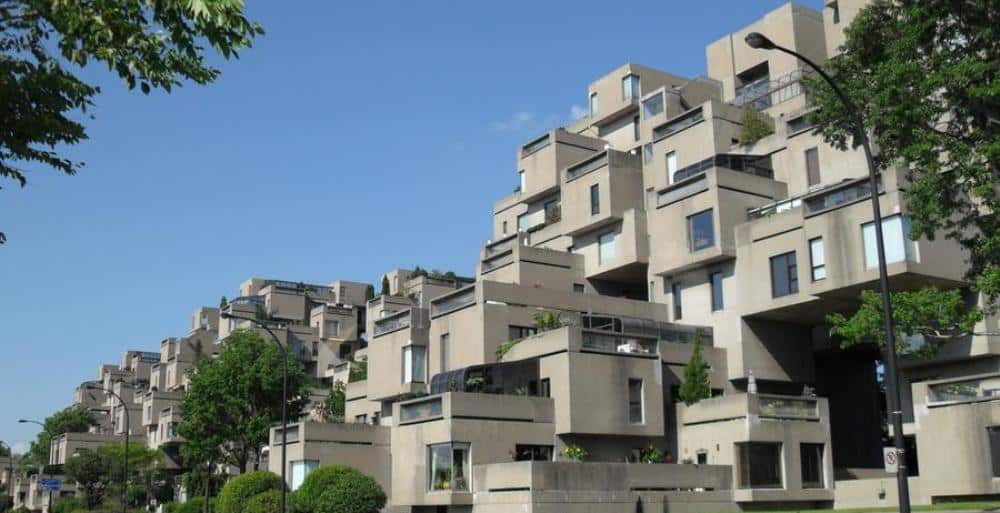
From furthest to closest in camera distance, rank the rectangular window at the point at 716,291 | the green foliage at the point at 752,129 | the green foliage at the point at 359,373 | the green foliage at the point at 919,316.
Answer: the green foliage at the point at 359,373
the green foliage at the point at 752,129
the rectangular window at the point at 716,291
the green foliage at the point at 919,316

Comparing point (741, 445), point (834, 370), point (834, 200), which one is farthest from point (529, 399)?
point (834, 370)

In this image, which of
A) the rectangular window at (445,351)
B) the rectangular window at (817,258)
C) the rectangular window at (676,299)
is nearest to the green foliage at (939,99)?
the rectangular window at (817,258)

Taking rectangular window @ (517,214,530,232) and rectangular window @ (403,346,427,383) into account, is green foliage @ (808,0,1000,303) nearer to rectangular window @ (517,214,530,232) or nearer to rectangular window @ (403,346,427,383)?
rectangular window @ (403,346,427,383)

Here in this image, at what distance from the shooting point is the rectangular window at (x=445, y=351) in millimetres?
50500

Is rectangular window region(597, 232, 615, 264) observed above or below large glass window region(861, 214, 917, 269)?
above

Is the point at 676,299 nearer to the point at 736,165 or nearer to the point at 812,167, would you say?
the point at 736,165

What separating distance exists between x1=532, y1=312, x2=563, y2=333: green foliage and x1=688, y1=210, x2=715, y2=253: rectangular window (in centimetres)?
723

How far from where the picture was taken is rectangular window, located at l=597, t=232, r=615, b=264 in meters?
54.6

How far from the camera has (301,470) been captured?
46.9 meters

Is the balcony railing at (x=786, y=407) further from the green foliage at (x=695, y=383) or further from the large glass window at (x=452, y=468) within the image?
the large glass window at (x=452, y=468)

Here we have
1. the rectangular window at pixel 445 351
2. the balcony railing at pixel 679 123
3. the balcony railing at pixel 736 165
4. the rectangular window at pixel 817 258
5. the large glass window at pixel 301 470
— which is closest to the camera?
the rectangular window at pixel 817 258

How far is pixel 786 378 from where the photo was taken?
4731cm

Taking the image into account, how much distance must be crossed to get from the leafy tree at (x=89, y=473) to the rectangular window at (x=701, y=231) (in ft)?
211

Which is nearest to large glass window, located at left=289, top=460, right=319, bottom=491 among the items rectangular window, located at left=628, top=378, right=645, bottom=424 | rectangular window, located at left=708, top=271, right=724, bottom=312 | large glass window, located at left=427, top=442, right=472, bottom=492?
large glass window, located at left=427, top=442, right=472, bottom=492
